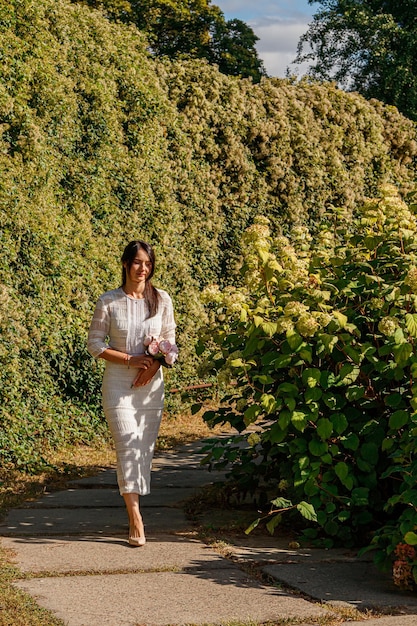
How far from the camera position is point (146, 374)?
5.10m

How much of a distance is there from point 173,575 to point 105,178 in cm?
491

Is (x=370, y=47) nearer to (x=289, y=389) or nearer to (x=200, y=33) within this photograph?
(x=200, y=33)

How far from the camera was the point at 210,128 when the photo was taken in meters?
10.1

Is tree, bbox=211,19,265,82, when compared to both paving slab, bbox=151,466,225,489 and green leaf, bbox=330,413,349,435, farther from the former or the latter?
green leaf, bbox=330,413,349,435

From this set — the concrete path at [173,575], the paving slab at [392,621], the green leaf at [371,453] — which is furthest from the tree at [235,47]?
the paving slab at [392,621]

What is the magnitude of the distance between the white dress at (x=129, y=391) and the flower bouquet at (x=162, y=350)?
0.08 metres

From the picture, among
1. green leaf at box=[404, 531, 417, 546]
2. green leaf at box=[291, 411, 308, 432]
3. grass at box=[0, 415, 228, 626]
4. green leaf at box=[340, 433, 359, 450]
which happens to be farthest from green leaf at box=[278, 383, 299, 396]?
grass at box=[0, 415, 228, 626]

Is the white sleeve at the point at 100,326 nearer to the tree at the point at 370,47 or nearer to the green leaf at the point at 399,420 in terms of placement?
the green leaf at the point at 399,420

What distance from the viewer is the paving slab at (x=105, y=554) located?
4.30 metres

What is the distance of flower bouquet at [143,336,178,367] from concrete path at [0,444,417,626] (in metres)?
0.98

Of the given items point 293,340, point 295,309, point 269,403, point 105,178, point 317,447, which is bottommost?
point 317,447

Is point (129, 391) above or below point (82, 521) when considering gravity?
above

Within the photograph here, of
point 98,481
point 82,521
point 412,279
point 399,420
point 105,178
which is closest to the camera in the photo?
point 412,279

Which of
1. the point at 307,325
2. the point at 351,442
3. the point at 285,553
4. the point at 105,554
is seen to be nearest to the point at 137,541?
the point at 105,554
